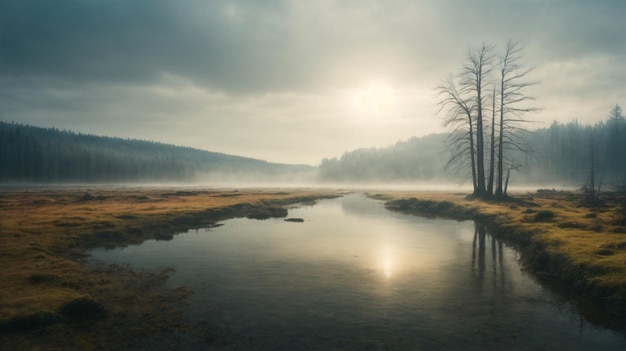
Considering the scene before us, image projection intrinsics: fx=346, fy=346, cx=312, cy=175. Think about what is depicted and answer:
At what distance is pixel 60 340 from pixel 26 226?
85.4 feet

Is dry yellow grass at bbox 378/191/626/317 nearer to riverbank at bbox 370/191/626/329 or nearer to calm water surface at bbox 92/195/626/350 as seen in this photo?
riverbank at bbox 370/191/626/329

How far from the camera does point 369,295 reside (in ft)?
52.7

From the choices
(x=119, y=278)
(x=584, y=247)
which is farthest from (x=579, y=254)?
(x=119, y=278)

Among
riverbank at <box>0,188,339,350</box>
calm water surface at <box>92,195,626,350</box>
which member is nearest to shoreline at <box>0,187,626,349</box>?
riverbank at <box>0,188,339,350</box>

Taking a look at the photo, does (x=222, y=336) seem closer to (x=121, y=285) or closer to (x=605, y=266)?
(x=121, y=285)

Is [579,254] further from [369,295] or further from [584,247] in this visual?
[369,295]

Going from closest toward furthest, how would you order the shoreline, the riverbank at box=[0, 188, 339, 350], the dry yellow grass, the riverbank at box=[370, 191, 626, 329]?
the riverbank at box=[0, 188, 339, 350] < the shoreline < the riverbank at box=[370, 191, 626, 329] < the dry yellow grass

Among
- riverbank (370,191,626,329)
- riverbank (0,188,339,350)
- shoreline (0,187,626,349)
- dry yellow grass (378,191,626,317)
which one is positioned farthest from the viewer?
dry yellow grass (378,191,626,317)

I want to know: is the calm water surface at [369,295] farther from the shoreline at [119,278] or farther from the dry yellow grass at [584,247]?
the dry yellow grass at [584,247]

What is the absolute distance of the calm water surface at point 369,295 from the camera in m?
11.6

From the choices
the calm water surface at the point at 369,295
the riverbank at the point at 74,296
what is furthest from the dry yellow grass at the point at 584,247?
the riverbank at the point at 74,296

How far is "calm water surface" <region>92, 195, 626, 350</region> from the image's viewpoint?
1163cm

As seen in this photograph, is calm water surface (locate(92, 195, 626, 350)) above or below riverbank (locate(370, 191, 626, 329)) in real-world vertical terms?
below

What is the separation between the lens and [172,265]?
21.4 meters
